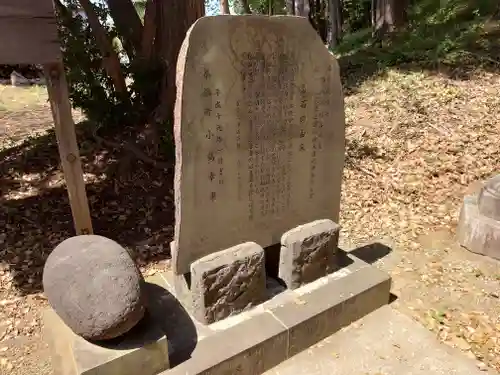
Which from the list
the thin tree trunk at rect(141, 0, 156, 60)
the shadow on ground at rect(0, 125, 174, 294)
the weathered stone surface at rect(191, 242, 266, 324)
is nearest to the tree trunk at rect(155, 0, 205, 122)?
the thin tree trunk at rect(141, 0, 156, 60)

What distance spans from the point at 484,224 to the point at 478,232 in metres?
0.10

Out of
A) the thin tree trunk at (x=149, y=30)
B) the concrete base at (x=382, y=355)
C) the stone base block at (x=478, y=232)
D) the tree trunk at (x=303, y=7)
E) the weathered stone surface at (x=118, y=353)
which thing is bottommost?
the concrete base at (x=382, y=355)

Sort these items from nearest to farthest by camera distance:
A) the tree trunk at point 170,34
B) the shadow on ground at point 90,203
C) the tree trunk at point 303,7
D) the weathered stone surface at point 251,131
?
the weathered stone surface at point 251,131
the shadow on ground at point 90,203
the tree trunk at point 170,34
the tree trunk at point 303,7

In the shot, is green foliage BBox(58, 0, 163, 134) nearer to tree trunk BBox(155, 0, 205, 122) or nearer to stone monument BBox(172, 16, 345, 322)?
tree trunk BBox(155, 0, 205, 122)

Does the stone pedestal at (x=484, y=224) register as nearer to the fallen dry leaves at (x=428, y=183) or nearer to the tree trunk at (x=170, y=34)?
the fallen dry leaves at (x=428, y=183)

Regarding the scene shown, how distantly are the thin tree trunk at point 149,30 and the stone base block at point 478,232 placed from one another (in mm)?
4466

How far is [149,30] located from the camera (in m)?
5.90

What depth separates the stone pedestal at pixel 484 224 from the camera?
4023 millimetres

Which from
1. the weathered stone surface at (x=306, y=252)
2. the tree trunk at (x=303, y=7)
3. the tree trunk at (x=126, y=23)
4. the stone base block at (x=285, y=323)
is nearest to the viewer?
the stone base block at (x=285, y=323)

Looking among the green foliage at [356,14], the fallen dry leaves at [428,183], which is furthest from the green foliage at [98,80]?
the green foliage at [356,14]

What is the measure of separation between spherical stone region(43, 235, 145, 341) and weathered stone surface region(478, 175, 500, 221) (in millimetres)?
3379

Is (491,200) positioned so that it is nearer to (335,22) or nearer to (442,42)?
(442,42)

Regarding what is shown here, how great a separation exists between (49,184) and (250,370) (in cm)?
394

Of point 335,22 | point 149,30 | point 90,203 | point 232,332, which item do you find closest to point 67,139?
point 90,203
